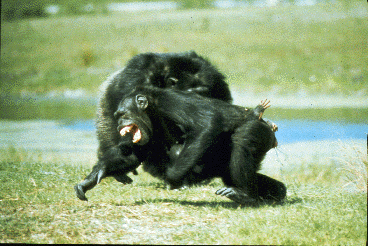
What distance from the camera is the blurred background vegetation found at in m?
14.7

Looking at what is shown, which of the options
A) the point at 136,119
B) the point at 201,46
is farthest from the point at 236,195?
the point at 201,46

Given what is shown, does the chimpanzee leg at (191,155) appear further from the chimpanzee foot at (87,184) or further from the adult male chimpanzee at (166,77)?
the adult male chimpanzee at (166,77)

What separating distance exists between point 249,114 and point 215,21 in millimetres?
15054

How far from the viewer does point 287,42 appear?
1808 cm

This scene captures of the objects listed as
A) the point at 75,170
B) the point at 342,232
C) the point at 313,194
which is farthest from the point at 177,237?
the point at 75,170

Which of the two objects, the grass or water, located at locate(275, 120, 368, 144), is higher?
the grass

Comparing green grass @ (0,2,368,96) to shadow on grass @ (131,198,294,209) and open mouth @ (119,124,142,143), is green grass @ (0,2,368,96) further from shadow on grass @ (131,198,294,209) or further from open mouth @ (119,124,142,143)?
open mouth @ (119,124,142,143)

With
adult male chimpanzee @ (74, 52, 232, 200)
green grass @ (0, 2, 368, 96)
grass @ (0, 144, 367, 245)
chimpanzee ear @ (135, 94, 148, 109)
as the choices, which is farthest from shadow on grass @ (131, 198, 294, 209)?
green grass @ (0, 2, 368, 96)

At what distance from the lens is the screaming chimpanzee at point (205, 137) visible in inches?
184

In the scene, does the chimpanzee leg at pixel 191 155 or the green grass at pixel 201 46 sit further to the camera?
the green grass at pixel 201 46

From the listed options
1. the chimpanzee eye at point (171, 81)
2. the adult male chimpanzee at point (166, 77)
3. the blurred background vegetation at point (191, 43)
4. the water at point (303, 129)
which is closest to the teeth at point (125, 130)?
the adult male chimpanzee at point (166, 77)

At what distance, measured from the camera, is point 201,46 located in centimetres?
1961

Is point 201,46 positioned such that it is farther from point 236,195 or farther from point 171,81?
point 236,195

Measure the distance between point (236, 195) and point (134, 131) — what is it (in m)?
1.32
